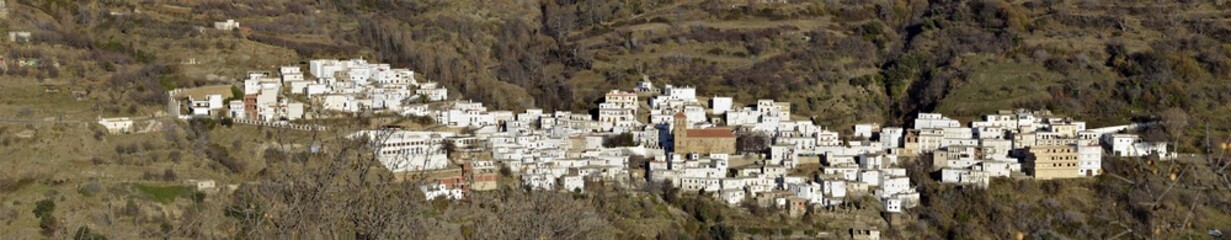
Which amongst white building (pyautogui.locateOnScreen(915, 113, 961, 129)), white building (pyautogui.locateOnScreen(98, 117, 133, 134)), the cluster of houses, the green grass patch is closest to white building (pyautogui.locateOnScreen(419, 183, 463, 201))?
the green grass patch

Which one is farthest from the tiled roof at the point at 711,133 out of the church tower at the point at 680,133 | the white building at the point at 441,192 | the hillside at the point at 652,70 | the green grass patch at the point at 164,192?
the green grass patch at the point at 164,192

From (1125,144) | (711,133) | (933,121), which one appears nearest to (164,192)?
(711,133)

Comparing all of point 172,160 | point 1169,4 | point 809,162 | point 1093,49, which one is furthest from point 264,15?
point 1169,4

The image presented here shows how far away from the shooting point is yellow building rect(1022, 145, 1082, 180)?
28547 millimetres

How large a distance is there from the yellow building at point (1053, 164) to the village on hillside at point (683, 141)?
2cm

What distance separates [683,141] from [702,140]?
1.22 feet

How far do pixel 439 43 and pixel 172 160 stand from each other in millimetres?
15584

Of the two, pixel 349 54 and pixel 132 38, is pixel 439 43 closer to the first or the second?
pixel 349 54

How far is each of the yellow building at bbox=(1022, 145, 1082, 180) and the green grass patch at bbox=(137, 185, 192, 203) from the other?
14.4 metres

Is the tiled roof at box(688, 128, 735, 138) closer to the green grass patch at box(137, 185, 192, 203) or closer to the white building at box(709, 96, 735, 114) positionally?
the white building at box(709, 96, 735, 114)

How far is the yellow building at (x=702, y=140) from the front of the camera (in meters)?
30.2

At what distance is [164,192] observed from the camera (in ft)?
82.3

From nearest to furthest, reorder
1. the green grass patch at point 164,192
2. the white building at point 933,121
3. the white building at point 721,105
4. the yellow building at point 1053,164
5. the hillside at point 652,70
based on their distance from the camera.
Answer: the green grass patch at point 164,192, the hillside at point 652,70, the yellow building at point 1053,164, the white building at point 933,121, the white building at point 721,105

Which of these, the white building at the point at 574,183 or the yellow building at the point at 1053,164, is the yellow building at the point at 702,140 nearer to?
the white building at the point at 574,183
